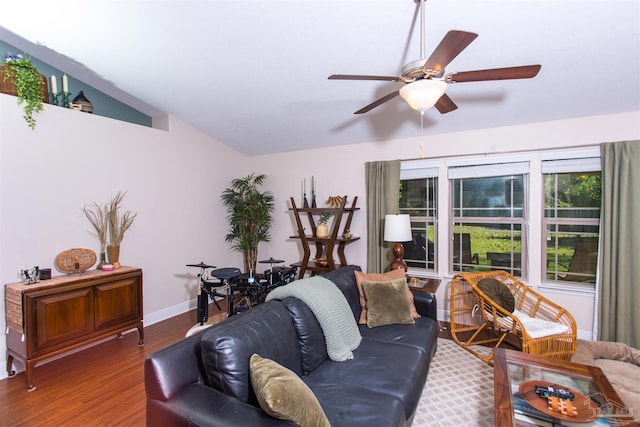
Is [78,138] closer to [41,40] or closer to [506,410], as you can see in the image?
[41,40]

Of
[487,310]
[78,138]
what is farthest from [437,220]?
[78,138]

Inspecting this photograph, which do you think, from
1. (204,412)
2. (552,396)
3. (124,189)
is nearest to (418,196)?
(552,396)

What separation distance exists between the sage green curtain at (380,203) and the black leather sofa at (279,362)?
6.40ft

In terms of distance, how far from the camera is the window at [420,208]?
13.4ft

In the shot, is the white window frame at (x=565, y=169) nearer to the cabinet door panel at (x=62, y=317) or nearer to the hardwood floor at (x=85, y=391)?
the hardwood floor at (x=85, y=391)

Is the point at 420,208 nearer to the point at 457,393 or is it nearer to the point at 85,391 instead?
the point at 457,393

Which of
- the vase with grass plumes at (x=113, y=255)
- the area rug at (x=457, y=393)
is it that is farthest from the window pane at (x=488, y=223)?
the vase with grass plumes at (x=113, y=255)

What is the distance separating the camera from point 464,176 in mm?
3797

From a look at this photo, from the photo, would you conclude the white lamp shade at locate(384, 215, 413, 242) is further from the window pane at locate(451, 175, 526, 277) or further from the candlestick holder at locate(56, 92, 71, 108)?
the candlestick holder at locate(56, 92, 71, 108)

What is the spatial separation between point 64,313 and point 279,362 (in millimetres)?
2201

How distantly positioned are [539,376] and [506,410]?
547 millimetres

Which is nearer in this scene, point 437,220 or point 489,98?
point 489,98

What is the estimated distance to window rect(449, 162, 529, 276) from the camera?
361cm

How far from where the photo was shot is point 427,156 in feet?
13.0
